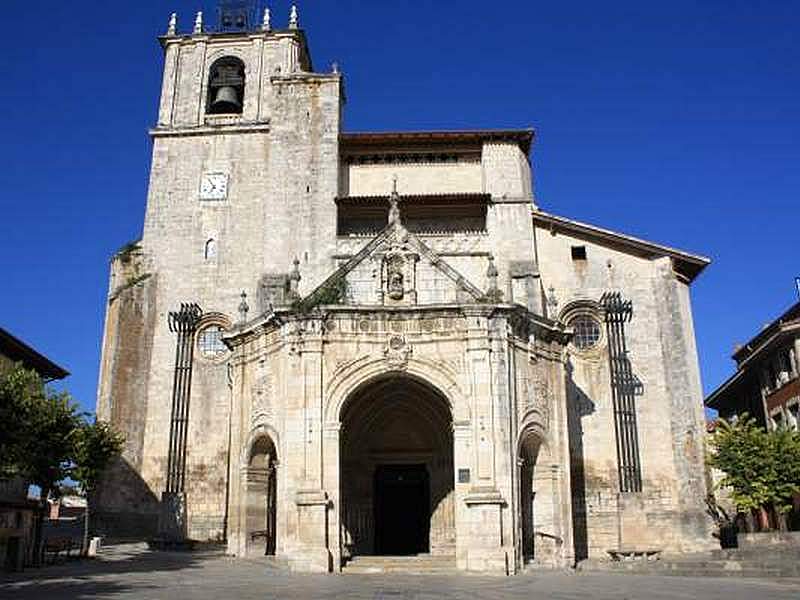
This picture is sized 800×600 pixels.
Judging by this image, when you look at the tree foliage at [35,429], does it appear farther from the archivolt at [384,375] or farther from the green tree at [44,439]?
the archivolt at [384,375]

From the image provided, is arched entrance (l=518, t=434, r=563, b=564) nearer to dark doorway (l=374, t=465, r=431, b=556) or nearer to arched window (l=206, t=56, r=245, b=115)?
dark doorway (l=374, t=465, r=431, b=556)

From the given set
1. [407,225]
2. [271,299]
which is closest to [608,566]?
[271,299]

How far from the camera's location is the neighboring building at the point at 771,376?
3219cm

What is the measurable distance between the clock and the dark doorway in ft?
48.4

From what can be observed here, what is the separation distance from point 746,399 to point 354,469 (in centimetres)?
2437

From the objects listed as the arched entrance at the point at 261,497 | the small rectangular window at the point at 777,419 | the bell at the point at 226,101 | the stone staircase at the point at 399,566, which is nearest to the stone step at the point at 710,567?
the stone staircase at the point at 399,566

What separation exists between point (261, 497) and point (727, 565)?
1273 cm

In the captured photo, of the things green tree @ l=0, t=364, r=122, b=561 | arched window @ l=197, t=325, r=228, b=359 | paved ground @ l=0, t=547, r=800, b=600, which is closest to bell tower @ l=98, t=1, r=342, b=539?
arched window @ l=197, t=325, r=228, b=359

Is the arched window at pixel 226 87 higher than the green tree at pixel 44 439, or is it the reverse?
the arched window at pixel 226 87

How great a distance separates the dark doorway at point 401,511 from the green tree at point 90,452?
8.73 metres

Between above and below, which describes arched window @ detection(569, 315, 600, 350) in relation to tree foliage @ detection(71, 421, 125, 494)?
above

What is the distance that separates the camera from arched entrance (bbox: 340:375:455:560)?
80.7 feet

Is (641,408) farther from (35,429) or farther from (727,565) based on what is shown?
(35,429)

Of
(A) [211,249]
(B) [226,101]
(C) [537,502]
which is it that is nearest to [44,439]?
(A) [211,249]
